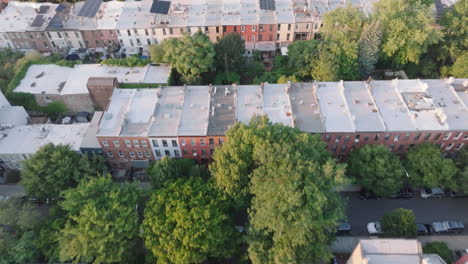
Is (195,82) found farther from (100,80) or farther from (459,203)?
(459,203)

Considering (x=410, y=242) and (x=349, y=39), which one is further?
(x=349, y=39)

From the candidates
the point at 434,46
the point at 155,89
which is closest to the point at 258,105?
the point at 155,89

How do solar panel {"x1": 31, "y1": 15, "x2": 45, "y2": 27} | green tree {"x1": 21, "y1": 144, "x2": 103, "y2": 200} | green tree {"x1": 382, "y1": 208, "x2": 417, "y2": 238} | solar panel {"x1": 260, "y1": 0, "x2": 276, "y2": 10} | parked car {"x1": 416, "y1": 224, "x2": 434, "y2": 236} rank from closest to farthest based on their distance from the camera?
green tree {"x1": 382, "y1": 208, "x2": 417, "y2": 238} < green tree {"x1": 21, "y1": 144, "x2": 103, "y2": 200} < parked car {"x1": 416, "y1": 224, "x2": 434, "y2": 236} < solar panel {"x1": 31, "y1": 15, "x2": 45, "y2": 27} < solar panel {"x1": 260, "y1": 0, "x2": 276, "y2": 10}

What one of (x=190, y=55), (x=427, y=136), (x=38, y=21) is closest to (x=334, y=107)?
(x=427, y=136)

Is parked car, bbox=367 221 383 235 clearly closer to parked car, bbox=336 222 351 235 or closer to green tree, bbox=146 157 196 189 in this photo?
parked car, bbox=336 222 351 235

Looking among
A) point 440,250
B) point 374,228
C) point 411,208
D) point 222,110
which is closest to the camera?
point 440,250

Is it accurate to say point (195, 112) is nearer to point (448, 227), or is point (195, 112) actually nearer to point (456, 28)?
point (448, 227)

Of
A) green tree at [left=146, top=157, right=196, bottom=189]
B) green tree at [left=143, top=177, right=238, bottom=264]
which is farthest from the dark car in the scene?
green tree at [left=146, top=157, right=196, bottom=189]
